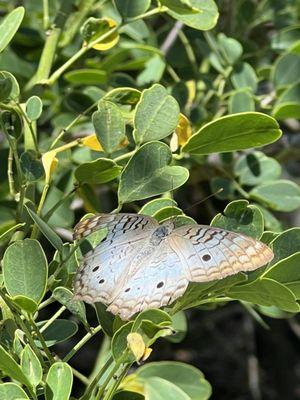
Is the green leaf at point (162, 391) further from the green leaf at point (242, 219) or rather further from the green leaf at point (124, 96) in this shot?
the green leaf at point (124, 96)

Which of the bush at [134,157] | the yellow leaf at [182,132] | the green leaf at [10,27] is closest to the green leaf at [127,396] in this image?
the bush at [134,157]

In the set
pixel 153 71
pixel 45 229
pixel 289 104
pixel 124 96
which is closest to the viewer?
pixel 45 229

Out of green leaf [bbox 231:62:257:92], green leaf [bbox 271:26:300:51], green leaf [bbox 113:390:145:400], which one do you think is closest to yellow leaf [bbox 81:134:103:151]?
green leaf [bbox 113:390:145:400]

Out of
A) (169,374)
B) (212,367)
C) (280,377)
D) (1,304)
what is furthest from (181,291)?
(212,367)

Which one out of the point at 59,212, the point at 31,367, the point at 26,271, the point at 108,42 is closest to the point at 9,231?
the point at 26,271

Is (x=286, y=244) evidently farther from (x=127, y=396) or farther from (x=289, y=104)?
(x=289, y=104)

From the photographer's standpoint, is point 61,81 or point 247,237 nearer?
point 247,237

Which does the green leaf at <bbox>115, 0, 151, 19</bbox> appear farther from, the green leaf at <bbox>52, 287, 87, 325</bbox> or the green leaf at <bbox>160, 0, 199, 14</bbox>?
the green leaf at <bbox>52, 287, 87, 325</bbox>

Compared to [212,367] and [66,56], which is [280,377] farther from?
[66,56]
